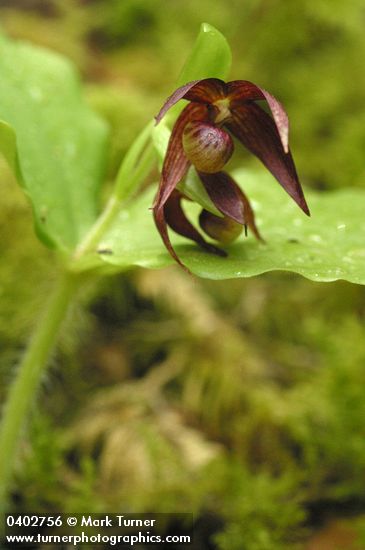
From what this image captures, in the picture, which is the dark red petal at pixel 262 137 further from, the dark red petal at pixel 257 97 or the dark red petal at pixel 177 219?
the dark red petal at pixel 177 219

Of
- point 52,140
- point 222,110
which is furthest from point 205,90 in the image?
point 52,140

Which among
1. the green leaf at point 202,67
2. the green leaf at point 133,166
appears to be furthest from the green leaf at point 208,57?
the green leaf at point 133,166

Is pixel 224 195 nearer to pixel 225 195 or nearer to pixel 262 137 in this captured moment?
pixel 225 195

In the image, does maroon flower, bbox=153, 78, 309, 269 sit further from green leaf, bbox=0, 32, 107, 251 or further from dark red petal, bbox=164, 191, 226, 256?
green leaf, bbox=0, 32, 107, 251

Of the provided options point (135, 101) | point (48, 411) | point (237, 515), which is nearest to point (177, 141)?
point (237, 515)

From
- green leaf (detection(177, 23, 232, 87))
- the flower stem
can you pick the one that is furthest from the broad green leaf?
green leaf (detection(177, 23, 232, 87))
